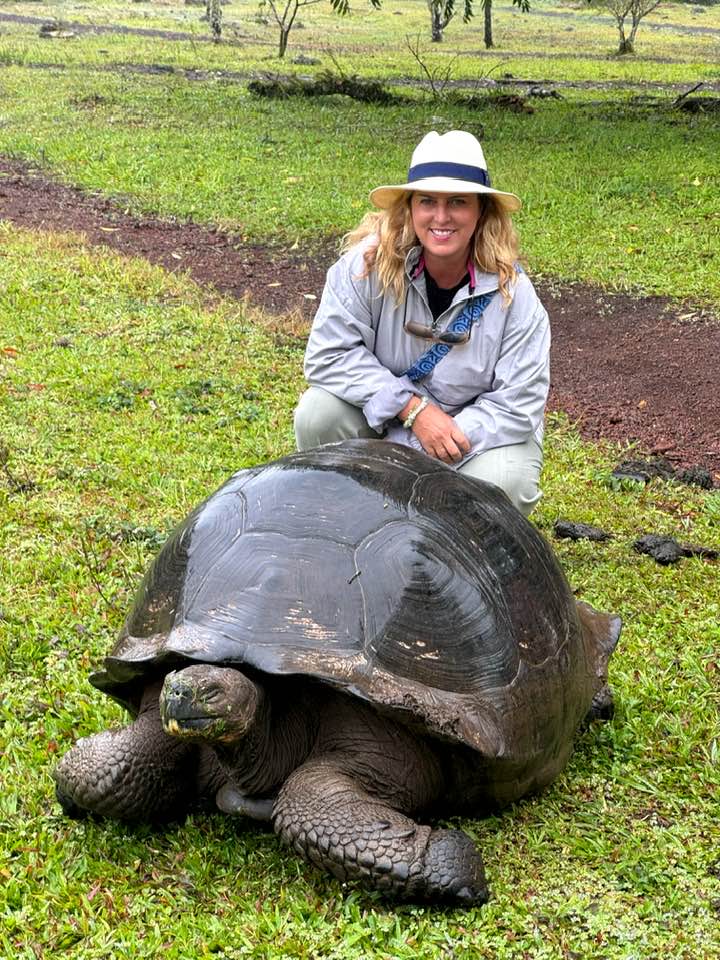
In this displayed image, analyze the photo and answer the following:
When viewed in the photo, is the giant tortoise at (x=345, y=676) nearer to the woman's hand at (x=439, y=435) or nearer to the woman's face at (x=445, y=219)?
the woman's hand at (x=439, y=435)

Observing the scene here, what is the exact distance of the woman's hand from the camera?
11.9ft

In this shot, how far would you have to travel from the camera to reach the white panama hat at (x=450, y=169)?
3447 mm

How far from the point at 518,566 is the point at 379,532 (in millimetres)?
413

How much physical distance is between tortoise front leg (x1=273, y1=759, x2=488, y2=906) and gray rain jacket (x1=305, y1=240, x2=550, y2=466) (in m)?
1.56

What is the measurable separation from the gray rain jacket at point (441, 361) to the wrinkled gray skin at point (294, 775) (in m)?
1.38

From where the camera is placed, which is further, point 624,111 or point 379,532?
point 624,111

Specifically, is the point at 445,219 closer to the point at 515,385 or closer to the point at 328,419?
the point at 515,385

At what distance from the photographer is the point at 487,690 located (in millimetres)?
2545

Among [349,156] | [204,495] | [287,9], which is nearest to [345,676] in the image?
[204,495]

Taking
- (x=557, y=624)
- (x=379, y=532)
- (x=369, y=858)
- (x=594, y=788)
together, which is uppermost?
(x=379, y=532)

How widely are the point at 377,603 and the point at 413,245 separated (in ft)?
5.20

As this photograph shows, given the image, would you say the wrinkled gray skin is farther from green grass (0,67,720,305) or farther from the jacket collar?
green grass (0,67,720,305)

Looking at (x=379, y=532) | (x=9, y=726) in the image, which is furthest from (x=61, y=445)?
(x=379, y=532)

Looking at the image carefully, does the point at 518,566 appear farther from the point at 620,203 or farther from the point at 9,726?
the point at 620,203
